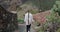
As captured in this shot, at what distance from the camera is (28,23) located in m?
3.88

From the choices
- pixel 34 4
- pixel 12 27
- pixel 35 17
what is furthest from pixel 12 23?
pixel 34 4

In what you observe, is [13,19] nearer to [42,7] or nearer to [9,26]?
[9,26]

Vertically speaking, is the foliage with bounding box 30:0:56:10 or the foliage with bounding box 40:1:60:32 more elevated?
the foliage with bounding box 30:0:56:10

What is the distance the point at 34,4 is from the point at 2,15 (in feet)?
5.22

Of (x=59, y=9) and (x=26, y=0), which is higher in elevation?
(x=26, y=0)

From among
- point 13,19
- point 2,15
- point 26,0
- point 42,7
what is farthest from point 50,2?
point 2,15

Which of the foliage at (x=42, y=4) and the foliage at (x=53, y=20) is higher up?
the foliage at (x=42, y=4)

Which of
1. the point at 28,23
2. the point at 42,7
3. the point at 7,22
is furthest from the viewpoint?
the point at 42,7

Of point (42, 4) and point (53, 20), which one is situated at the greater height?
point (42, 4)

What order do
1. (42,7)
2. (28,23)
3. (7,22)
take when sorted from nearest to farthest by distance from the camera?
(28,23) < (7,22) < (42,7)

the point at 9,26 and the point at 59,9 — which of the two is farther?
the point at 9,26

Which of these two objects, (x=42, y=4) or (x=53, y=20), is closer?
(x=53, y=20)

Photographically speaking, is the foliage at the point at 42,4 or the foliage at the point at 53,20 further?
the foliage at the point at 42,4

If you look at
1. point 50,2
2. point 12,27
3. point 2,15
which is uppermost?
point 50,2
